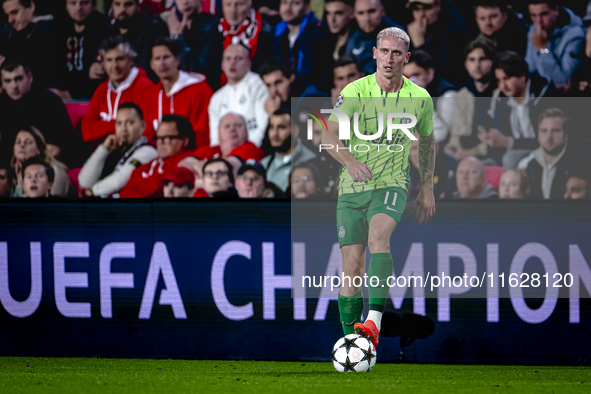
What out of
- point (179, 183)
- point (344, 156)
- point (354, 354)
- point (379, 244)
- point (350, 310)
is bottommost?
point (354, 354)

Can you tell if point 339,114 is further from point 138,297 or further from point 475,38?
point 138,297

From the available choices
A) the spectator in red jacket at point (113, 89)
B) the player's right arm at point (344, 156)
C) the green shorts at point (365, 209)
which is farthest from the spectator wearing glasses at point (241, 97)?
the green shorts at point (365, 209)

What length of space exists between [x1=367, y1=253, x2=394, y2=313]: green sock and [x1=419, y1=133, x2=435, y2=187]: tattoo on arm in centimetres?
86

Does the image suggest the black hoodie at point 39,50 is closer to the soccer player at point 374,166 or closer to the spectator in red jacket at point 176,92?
the spectator in red jacket at point 176,92

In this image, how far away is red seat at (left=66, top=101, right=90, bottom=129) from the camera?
5.79 metres

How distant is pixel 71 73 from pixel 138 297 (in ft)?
6.81

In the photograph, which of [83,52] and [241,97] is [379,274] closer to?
[241,97]

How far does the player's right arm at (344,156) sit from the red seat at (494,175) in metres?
1.27

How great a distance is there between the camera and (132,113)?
580 centimetres

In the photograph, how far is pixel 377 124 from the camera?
15.3ft

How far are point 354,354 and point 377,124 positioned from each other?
161 centimetres

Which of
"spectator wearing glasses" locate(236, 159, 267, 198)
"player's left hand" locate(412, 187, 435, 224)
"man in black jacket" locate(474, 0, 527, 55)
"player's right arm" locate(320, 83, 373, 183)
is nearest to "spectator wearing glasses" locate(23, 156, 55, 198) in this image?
"spectator wearing glasses" locate(236, 159, 267, 198)

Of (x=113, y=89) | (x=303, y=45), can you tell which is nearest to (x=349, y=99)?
(x=303, y=45)

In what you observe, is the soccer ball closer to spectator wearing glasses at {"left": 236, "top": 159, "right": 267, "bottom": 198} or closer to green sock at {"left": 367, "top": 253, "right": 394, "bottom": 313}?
green sock at {"left": 367, "top": 253, "right": 394, "bottom": 313}
